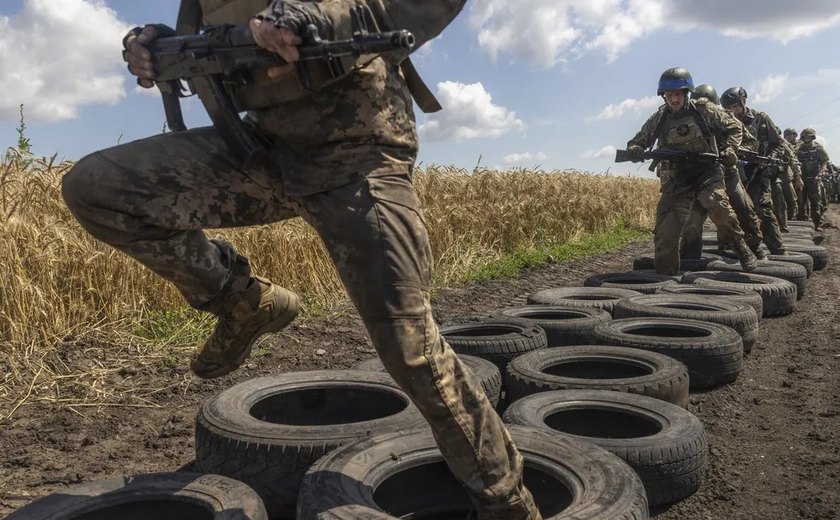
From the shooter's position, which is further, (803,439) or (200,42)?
(803,439)

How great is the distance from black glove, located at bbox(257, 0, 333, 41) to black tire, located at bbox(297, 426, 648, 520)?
146 centimetres

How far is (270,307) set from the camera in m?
2.89

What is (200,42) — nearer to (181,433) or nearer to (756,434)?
(181,433)

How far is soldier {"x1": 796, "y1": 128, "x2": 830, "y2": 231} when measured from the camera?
21.9 metres

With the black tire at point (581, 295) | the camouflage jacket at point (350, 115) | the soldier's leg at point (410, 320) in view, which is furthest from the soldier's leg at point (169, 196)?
the black tire at point (581, 295)

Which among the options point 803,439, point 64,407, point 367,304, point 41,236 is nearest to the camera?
point 367,304

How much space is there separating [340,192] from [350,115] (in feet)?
0.80

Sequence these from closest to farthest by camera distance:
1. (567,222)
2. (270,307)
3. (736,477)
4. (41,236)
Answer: (270,307)
(736,477)
(41,236)
(567,222)

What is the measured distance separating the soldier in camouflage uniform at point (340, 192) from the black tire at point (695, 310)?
4108 mm

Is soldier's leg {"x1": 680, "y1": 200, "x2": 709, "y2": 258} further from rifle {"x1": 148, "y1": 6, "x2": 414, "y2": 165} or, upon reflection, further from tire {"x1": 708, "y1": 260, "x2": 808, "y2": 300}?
rifle {"x1": 148, "y1": 6, "x2": 414, "y2": 165}

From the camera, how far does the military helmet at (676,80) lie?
919 cm

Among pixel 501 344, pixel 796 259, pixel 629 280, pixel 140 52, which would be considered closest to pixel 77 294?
pixel 501 344

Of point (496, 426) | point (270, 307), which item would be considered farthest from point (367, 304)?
point (270, 307)

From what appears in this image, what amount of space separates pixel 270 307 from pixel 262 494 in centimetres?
77
